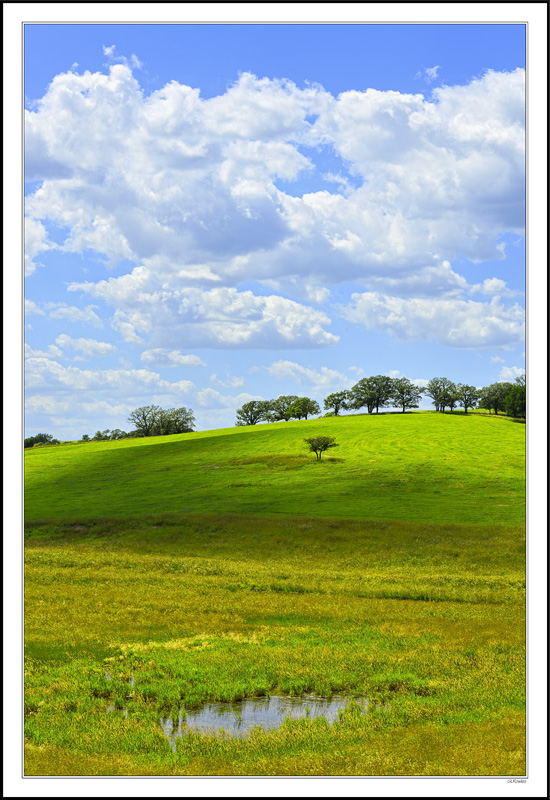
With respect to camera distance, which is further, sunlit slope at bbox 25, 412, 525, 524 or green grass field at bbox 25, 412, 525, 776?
sunlit slope at bbox 25, 412, 525, 524

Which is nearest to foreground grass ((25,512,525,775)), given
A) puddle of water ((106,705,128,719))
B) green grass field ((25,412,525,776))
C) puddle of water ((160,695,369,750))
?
green grass field ((25,412,525,776))

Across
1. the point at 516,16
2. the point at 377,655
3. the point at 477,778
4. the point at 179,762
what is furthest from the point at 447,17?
the point at 377,655

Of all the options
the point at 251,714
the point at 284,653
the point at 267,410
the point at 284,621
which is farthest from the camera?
the point at 267,410

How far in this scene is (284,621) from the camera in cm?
2622

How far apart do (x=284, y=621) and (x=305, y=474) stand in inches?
2310

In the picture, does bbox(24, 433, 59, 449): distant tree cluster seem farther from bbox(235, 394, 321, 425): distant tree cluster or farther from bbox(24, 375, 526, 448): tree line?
bbox(235, 394, 321, 425): distant tree cluster

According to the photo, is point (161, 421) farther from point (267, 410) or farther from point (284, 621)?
point (284, 621)

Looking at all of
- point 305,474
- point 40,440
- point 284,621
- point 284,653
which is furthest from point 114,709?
point 40,440

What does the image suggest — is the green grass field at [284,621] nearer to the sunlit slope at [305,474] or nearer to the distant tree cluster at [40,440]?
the sunlit slope at [305,474]

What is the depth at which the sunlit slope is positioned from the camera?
6544 centimetres

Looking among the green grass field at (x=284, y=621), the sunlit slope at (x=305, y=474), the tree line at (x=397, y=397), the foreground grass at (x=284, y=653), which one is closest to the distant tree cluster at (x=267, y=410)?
the tree line at (x=397, y=397)

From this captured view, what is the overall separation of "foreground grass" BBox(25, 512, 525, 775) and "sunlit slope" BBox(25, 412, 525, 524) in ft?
59.5

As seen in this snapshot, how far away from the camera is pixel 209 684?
57.5ft

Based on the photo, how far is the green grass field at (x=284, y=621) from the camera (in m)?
12.8
